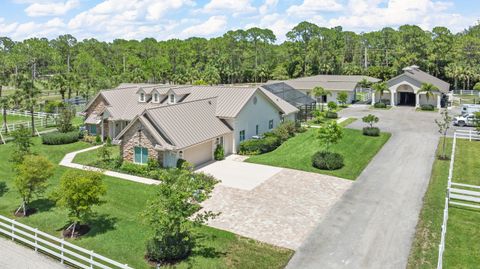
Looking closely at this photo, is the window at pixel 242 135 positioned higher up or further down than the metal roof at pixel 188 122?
further down

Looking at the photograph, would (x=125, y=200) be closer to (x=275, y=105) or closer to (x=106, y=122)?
(x=106, y=122)

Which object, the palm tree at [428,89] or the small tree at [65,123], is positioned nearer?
the small tree at [65,123]

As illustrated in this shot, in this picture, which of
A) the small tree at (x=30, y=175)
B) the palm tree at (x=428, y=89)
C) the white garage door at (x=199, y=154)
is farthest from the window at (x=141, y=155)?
the palm tree at (x=428, y=89)

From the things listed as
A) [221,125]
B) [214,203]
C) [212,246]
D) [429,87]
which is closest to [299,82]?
[429,87]

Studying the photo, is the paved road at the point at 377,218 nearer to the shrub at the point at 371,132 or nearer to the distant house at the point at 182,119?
the shrub at the point at 371,132

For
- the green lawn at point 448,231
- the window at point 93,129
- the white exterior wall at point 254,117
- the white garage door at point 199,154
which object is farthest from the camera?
the window at point 93,129

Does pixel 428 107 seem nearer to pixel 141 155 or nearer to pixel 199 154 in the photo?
pixel 199 154
